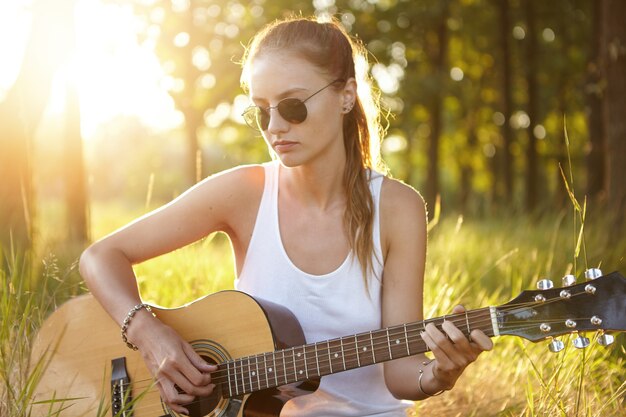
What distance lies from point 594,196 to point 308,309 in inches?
393

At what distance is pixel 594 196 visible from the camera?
12133 millimetres

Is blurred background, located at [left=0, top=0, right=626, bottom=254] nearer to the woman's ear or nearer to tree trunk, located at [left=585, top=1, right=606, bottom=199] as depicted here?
tree trunk, located at [left=585, top=1, right=606, bottom=199]

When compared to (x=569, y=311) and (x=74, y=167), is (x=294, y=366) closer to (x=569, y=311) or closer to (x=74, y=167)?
(x=569, y=311)

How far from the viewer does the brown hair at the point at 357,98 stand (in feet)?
10.2

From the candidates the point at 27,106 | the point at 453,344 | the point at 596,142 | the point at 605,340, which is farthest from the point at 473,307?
the point at 596,142

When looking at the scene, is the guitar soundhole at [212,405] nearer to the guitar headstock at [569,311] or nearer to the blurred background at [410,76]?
the guitar headstock at [569,311]

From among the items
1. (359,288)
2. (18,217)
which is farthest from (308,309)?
(18,217)

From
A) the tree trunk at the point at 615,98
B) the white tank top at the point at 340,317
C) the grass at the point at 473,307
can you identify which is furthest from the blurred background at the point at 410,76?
the white tank top at the point at 340,317

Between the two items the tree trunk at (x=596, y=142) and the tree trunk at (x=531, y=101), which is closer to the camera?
the tree trunk at (x=596, y=142)

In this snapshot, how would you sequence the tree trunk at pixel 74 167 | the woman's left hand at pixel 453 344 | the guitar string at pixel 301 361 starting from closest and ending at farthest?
the woman's left hand at pixel 453 344 < the guitar string at pixel 301 361 < the tree trunk at pixel 74 167

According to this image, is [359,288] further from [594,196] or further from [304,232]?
[594,196]

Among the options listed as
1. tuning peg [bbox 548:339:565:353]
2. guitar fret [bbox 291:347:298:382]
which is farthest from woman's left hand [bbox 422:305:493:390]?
guitar fret [bbox 291:347:298:382]

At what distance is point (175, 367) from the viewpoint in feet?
9.61

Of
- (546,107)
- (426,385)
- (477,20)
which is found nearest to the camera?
(426,385)
